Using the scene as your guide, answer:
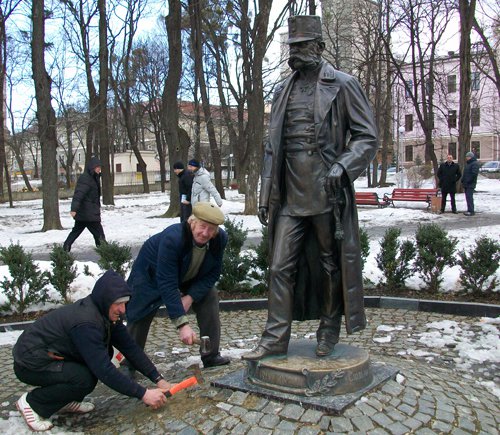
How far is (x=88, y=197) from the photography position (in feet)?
37.3

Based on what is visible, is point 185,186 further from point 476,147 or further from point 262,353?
point 476,147

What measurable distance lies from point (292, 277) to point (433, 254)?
167 inches

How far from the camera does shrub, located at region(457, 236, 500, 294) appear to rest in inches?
294

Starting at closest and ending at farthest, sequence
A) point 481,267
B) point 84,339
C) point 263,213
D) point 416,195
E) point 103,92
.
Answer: point 84,339
point 263,213
point 481,267
point 416,195
point 103,92

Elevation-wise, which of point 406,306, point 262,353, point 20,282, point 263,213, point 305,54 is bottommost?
point 406,306

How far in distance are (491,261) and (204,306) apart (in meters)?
4.32

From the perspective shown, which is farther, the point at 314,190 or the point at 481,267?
the point at 481,267

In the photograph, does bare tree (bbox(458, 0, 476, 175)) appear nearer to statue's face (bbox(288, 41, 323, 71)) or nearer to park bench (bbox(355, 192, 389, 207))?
park bench (bbox(355, 192, 389, 207))

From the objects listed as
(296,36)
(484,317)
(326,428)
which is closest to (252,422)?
(326,428)

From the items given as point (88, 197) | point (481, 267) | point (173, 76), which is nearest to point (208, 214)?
point (481, 267)

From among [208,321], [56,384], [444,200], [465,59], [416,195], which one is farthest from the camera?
[465,59]

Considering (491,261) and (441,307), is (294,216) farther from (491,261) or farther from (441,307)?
(491,261)

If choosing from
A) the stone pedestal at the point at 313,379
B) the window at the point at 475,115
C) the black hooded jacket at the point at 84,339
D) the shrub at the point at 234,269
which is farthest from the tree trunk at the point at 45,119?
the window at the point at 475,115

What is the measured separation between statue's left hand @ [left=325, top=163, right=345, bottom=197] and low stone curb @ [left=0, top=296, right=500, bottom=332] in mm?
3907
